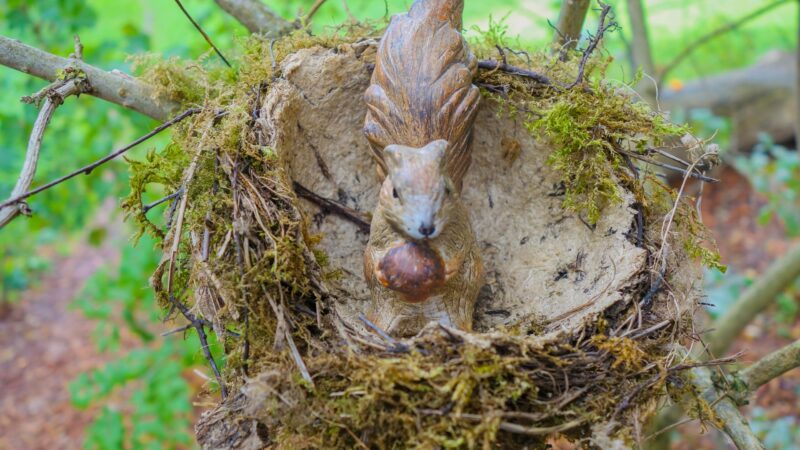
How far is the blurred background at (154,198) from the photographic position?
11.4 feet

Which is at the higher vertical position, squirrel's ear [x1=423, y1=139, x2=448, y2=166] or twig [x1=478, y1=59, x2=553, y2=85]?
twig [x1=478, y1=59, x2=553, y2=85]

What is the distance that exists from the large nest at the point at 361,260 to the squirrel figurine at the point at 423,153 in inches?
6.8

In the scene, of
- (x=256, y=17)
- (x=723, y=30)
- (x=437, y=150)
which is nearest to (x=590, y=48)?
(x=437, y=150)

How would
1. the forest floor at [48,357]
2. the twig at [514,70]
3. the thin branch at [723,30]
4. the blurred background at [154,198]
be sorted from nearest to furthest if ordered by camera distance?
the twig at [514,70] < the thin branch at [723,30] < the blurred background at [154,198] < the forest floor at [48,357]

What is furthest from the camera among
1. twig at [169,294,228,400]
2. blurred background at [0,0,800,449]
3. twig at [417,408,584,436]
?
blurred background at [0,0,800,449]

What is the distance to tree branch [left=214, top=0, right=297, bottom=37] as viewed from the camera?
8.27 feet

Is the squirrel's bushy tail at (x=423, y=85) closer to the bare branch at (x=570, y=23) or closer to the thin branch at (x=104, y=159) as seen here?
the bare branch at (x=570, y=23)

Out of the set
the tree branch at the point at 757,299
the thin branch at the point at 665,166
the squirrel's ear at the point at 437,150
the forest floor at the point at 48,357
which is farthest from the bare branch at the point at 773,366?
the forest floor at the point at 48,357

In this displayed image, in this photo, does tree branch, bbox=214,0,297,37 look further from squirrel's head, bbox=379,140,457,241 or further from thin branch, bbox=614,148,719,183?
thin branch, bbox=614,148,719,183

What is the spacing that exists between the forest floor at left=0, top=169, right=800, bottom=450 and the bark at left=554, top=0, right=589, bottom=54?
3.00 m

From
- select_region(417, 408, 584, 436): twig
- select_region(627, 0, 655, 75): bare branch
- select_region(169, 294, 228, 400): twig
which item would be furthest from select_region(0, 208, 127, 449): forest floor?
select_region(417, 408, 584, 436): twig

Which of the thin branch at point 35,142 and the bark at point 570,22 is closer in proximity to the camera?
the thin branch at point 35,142

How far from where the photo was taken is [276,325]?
1851 millimetres

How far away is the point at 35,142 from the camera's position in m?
1.80
